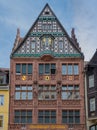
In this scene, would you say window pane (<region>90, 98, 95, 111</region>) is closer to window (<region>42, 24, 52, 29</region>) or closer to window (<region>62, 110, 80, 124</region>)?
window (<region>62, 110, 80, 124</region>)

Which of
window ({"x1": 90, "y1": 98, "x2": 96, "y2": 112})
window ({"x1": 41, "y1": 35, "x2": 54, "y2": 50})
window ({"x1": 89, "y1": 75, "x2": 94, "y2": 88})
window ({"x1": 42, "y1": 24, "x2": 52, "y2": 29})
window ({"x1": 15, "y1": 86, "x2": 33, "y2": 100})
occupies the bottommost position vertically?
window ({"x1": 90, "y1": 98, "x2": 96, "y2": 112})

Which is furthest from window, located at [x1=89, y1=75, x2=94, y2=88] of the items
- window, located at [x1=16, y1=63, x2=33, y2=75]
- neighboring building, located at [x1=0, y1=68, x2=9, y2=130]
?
neighboring building, located at [x1=0, y1=68, x2=9, y2=130]

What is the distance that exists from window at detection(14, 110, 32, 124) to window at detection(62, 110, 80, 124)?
463 cm

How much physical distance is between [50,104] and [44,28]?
1123 centimetres

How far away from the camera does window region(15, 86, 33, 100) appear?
53875 millimetres

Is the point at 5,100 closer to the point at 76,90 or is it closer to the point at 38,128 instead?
the point at 38,128

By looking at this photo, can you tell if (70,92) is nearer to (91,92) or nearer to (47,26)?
(91,92)

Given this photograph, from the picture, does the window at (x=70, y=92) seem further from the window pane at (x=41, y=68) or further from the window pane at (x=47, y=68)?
the window pane at (x=41, y=68)

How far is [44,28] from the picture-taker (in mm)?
56750

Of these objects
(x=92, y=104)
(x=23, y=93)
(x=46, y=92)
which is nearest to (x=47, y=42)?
(x=46, y=92)

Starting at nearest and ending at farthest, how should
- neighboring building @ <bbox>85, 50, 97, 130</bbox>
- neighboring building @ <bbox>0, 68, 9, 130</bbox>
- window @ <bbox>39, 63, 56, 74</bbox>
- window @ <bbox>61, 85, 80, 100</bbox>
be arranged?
neighboring building @ <bbox>85, 50, 97, 130</bbox>
neighboring building @ <bbox>0, 68, 9, 130</bbox>
window @ <bbox>61, 85, 80, 100</bbox>
window @ <bbox>39, 63, 56, 74</bbox>

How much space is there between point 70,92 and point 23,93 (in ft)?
21.4

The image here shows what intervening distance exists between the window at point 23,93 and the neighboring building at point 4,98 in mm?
1381

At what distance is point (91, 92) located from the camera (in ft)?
173
